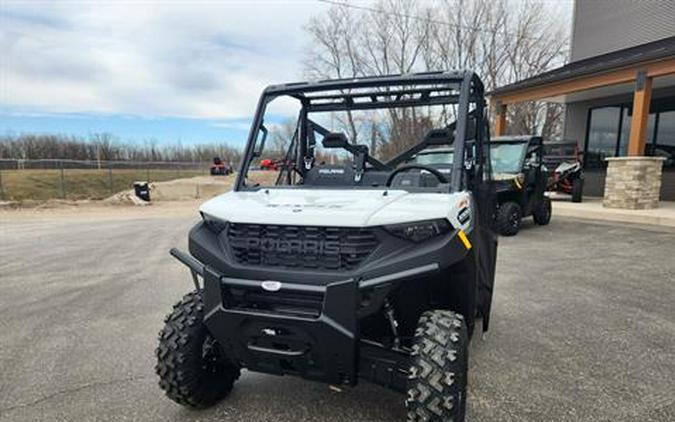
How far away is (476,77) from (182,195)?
2062 cm

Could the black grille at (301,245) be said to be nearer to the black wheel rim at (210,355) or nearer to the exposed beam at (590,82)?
the black wheel rim at (210,355)

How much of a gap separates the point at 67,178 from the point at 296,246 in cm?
2915

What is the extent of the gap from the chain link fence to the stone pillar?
65.5 feet

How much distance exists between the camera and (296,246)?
7.46 ft

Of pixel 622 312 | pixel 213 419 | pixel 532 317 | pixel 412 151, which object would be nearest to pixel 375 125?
pixel 412 151

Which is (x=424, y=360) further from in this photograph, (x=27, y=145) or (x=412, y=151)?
(x=27, y=145)

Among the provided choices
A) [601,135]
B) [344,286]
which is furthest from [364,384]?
[601,135]

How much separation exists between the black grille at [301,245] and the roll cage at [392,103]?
72 cm

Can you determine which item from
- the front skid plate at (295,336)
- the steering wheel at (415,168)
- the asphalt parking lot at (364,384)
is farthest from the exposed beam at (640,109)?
the front skid plate at (295,336)

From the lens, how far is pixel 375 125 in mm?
4316

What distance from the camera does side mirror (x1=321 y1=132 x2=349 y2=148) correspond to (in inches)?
138

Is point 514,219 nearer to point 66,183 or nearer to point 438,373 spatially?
point 438,373

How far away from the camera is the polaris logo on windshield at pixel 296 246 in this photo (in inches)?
87.7

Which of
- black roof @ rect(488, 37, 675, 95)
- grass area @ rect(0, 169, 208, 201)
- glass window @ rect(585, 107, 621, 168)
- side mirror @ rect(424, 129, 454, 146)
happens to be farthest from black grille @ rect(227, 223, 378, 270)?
grass area @ rect(0, 169, 208, 201)
